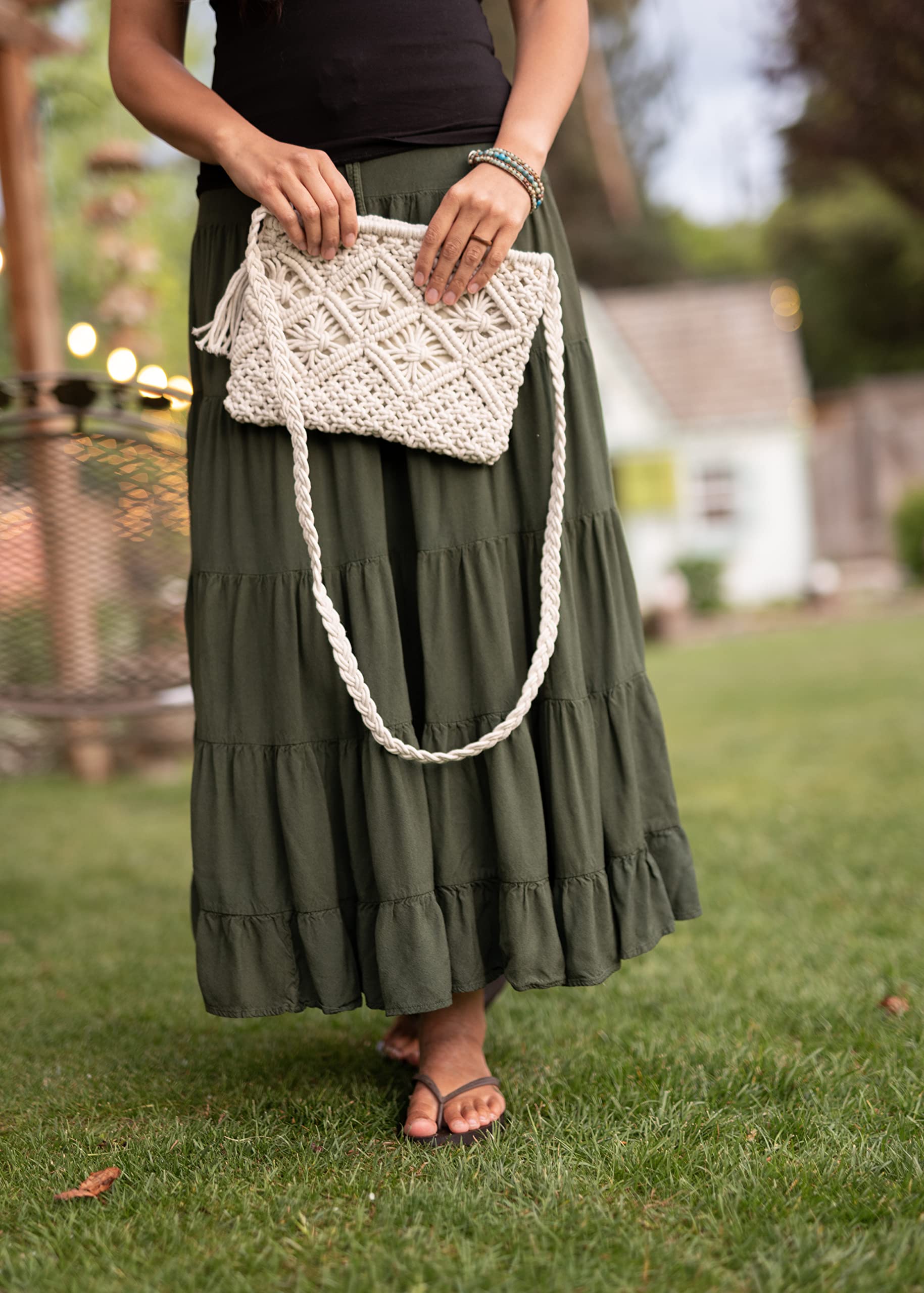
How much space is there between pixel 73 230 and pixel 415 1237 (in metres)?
7.81

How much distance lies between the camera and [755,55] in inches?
123

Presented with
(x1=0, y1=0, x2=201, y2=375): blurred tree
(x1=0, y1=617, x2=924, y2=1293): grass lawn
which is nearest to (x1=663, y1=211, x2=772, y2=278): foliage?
(x1=0, y1=0, x2=201, y2=375): blurred tree

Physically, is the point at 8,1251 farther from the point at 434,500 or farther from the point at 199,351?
the point at 199,351

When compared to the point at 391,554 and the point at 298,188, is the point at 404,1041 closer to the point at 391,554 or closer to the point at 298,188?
the point at 391,554

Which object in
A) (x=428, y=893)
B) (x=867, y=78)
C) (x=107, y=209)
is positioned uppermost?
(x=107, y=209)

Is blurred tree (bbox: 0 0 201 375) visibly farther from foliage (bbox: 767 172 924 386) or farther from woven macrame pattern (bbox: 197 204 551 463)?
foliage (bbox: 767 172 924 386)

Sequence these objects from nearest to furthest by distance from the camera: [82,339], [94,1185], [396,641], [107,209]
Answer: [94,1185] < [396,641] < [82,339] < [107,209]

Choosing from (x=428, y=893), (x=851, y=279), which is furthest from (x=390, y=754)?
(x=851, y=279)

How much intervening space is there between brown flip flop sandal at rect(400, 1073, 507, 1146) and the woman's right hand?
3.63 feet

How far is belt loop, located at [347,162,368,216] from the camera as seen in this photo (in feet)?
4.66

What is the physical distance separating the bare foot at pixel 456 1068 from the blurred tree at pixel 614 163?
673 inches

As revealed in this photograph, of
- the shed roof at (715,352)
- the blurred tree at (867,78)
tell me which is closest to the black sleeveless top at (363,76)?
the blurred tree at (867,78)

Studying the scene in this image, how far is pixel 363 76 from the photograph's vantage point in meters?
1.41

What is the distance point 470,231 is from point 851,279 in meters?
25.7
